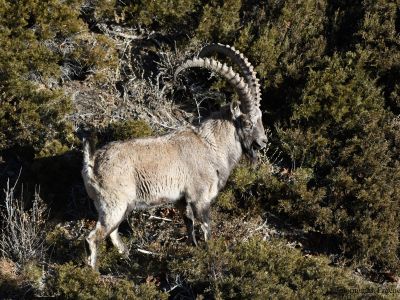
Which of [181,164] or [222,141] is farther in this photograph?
[222,141]

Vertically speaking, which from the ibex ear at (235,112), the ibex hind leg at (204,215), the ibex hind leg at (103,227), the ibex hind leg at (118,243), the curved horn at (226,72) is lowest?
the ibex hind leg at (118,243)

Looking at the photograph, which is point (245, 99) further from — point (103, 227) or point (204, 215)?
point (103, 227)

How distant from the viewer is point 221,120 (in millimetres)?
9195

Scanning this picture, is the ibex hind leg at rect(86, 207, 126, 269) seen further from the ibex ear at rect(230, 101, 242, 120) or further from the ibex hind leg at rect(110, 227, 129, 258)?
the ibex ear at rect(230, 101, 242, 120)

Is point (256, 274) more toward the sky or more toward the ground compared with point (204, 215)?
more toward the ground

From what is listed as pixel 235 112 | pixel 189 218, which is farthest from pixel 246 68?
pixel 189 218

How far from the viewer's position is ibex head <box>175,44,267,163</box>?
8828mm

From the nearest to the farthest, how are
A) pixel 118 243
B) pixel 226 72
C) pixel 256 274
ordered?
1. pixel 256 274
2. pixel 226 72
3. pixel 118 243

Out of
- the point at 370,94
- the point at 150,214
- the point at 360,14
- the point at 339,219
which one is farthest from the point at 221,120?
the point at 360,14

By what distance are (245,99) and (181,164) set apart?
137 cm

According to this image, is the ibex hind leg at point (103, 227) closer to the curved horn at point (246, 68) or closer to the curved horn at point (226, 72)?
the curved horn at point (226, 72)

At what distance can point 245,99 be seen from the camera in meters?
8.98

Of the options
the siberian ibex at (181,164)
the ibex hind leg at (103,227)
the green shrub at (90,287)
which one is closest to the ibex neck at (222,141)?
the siberian ibex at (181,164)

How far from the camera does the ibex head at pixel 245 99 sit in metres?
8.83
